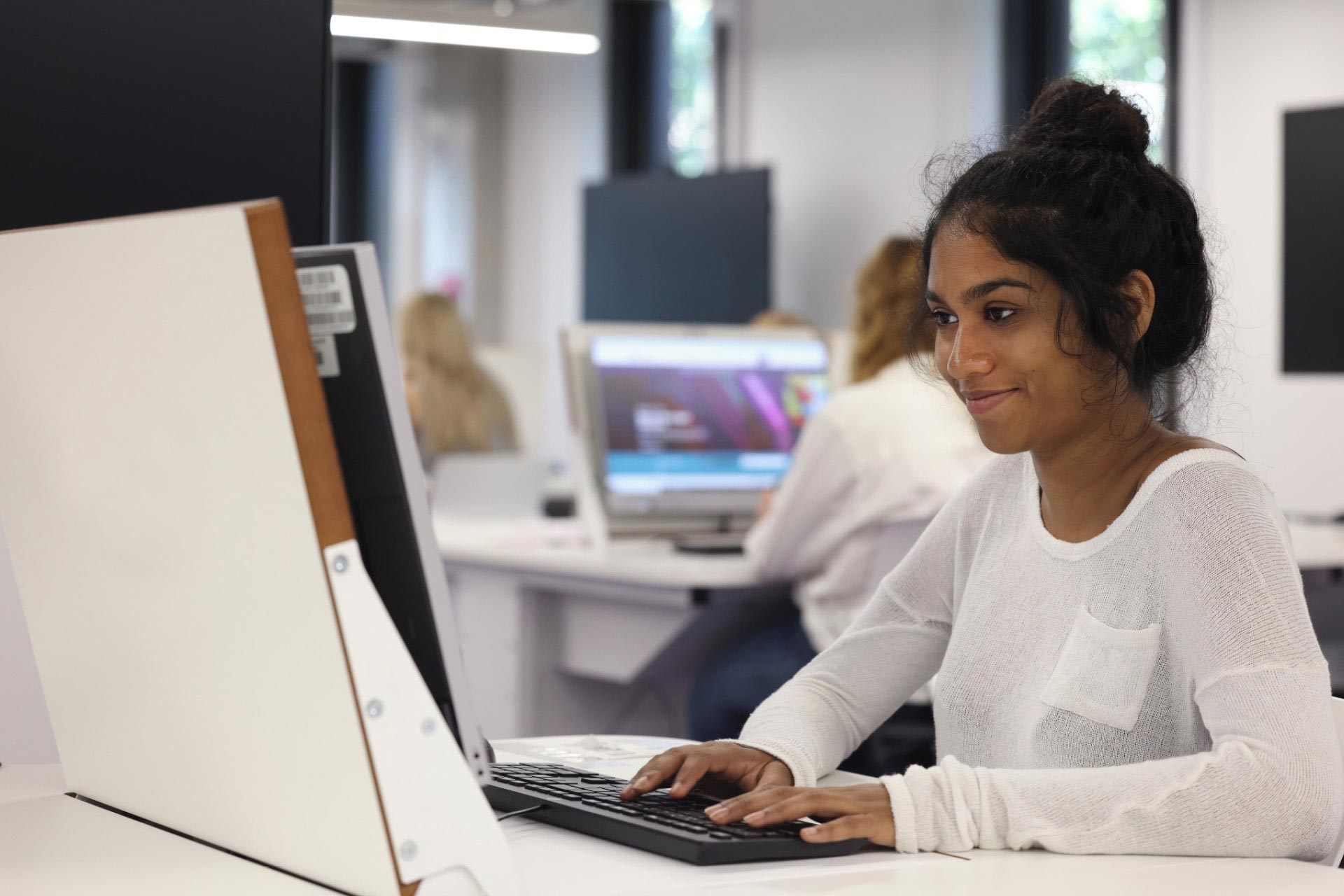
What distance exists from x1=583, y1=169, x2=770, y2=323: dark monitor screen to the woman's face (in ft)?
15.3

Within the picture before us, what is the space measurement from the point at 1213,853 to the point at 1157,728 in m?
0.15

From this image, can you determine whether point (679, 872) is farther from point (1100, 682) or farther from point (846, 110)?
point (846, 110)

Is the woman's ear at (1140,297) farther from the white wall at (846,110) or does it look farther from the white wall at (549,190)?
the white wall at (549,190)

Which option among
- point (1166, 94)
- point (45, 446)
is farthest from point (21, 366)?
point (1166, 94)

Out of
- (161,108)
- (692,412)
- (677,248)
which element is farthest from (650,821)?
(677,248)

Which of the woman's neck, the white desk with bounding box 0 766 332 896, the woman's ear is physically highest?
the woman's ear

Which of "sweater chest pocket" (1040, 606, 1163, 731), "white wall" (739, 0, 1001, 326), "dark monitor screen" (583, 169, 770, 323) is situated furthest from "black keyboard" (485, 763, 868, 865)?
"dark monitor screen" (583, 169, 770, 323)

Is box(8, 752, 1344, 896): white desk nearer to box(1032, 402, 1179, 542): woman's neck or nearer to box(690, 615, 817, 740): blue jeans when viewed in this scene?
box(1032, 402, 1179, 542): woman's neck

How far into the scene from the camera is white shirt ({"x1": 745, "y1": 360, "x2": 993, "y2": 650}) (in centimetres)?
274

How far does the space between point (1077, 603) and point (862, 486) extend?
62.0 inches

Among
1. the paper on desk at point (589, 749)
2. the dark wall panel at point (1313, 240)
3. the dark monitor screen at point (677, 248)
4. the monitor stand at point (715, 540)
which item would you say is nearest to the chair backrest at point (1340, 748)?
the paper on desk at point (589, 749)

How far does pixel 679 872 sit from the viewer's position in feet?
3.09

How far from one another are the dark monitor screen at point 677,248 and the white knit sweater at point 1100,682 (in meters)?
4.59

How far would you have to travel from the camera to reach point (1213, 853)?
3.32ft
